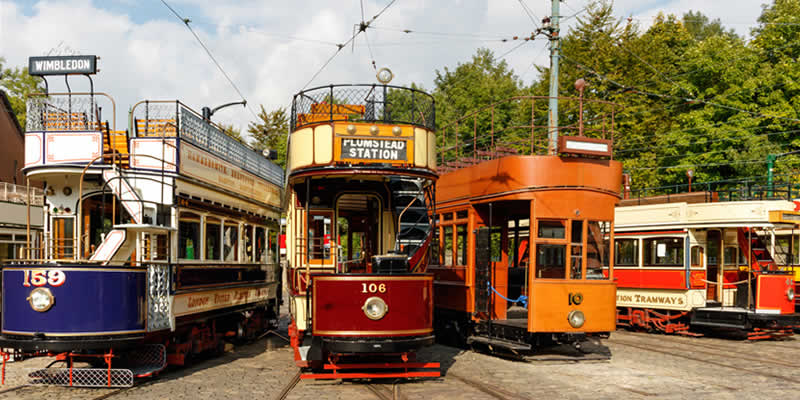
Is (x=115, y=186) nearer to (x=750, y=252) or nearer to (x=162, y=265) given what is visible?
(x=162, y=265)

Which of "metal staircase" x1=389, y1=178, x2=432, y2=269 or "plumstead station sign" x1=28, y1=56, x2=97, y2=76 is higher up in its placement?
"plumstead station sign" x1=28, y1=56, x2=97, y2=76

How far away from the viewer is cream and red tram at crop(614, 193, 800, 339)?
48.5 feet

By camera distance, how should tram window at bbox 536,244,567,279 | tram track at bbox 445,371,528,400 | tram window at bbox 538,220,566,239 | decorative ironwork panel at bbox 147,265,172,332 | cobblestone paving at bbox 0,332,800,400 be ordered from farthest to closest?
1. tram window at bbox 536,244,567,279
2. tram window at bbox 538,220,566,239
3. decorative ironwork panel at bbox 147,265,172,332
4. cobblestone paving at bbox 0,332,800,400
5. tram track at bbox 445,371,528,400

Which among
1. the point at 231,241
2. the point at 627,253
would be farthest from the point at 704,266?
the point at 231,241

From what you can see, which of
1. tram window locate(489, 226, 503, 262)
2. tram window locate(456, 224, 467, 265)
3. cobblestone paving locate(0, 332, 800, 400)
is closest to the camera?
cobblestone paving locate(0, 332, 800, 400)

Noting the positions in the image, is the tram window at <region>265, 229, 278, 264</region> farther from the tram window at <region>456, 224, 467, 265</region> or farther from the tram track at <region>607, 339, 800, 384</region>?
the tram track at <region>607, 339, 800, 384</region>

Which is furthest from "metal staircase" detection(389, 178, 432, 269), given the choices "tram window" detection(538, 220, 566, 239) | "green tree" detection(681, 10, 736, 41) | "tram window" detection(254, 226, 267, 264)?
"green tree" detection(681, 10, 736, 41)

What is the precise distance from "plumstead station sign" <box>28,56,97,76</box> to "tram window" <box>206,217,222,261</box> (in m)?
3.36

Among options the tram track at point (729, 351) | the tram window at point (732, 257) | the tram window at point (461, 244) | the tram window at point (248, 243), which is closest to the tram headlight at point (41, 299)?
the tram window at point (248, 243)

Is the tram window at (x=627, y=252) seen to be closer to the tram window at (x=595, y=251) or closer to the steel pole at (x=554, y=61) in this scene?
the steel pole at (x=554, y=61)

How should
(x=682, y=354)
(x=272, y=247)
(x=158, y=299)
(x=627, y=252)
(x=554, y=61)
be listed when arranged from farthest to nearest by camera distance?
(x=272, y=247) → (x=627, y=252) → (x=554, y=61) → (x=682, y=354) → (x=158, y=299)

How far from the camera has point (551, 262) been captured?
12320 millimetres

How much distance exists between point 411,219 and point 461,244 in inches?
125

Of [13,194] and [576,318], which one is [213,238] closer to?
[576,318]
